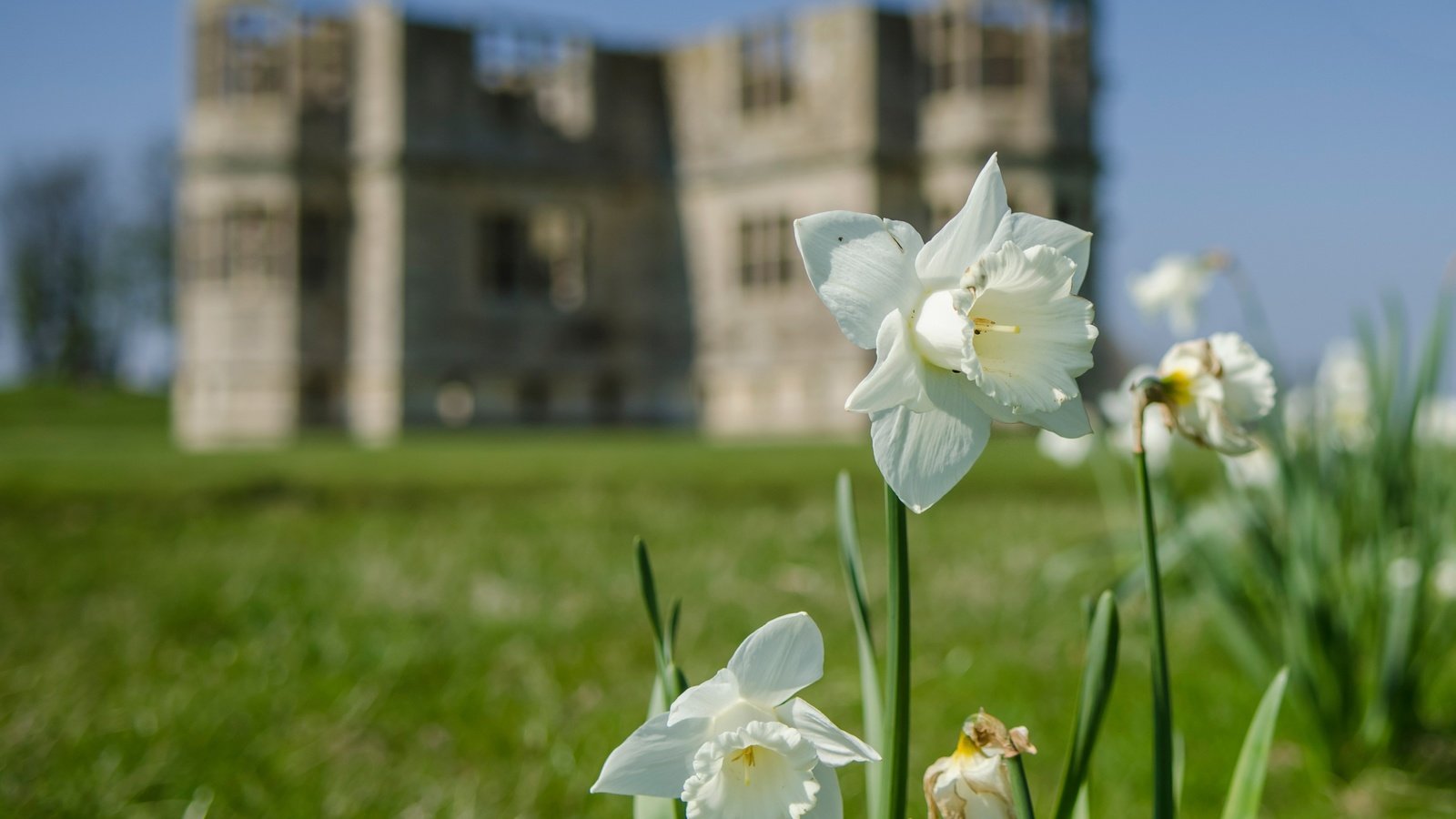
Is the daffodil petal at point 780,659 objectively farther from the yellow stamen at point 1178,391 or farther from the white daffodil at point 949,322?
the yellow stamen at point 1178,391

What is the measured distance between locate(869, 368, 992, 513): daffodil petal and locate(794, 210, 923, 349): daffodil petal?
5cm

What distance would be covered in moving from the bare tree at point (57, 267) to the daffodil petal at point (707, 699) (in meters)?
36.4

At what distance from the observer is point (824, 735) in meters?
0.76

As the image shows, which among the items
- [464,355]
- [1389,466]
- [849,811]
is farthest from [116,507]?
[464,355]

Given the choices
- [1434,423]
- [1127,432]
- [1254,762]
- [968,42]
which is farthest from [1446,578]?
[968,42]

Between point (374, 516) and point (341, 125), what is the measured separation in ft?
47.3

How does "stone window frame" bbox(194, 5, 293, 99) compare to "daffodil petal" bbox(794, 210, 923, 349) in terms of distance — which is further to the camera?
"stone window frame" bbox(194, 5, 293, 99)

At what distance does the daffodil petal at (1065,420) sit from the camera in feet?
2.46

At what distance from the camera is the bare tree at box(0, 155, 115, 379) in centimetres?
3247

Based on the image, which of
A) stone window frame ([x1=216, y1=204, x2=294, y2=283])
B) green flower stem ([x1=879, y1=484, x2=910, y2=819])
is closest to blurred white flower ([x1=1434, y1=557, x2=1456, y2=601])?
green flower stem ([x1=879, y1=484, x2=910, y2=819])

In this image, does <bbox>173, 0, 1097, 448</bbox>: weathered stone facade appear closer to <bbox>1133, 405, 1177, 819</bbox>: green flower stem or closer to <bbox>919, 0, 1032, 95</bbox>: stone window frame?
<bbox>919, 0, 1032, 95</bbox>: stone window frame

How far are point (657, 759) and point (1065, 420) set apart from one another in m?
0.34

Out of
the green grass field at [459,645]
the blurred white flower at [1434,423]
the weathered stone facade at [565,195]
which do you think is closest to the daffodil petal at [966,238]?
the green grass field at [459,645]

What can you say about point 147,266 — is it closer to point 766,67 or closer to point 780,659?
point 766,67
